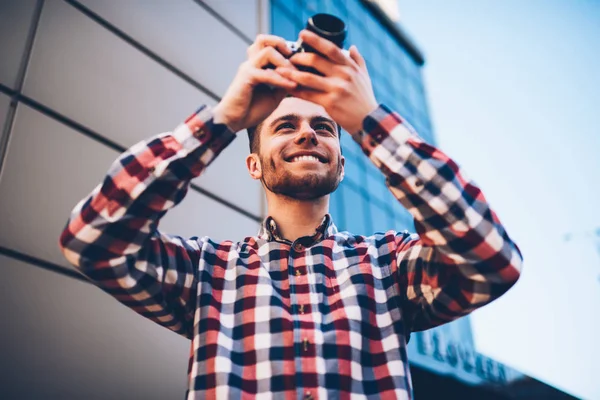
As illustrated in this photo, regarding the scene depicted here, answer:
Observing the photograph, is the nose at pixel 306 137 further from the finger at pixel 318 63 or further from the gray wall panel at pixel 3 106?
the gray wall panel at pixel 3 106

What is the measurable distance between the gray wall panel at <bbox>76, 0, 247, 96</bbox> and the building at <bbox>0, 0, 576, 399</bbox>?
0.01 m

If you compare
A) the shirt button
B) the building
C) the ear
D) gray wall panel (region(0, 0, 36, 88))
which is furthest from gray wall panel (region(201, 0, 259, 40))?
the shirt button

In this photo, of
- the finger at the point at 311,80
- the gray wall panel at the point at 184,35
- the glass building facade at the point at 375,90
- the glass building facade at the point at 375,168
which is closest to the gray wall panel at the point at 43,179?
the gray wall panel at the point at 184,35

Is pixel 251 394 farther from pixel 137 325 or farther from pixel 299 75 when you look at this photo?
pixel 137 325

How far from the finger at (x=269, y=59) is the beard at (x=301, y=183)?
0.50m

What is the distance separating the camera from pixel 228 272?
1690 millimetres

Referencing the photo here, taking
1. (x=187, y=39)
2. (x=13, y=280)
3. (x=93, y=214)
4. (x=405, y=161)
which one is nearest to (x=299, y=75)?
(x=405, y=161)

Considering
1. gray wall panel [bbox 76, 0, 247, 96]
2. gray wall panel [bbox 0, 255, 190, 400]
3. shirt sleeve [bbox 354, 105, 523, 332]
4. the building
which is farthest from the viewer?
gray wall panel [bbox 76, 0, 247, 96]

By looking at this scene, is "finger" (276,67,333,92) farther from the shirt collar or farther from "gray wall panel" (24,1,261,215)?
Result: "gray wall panel" (24,1,261,215)

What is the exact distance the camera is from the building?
2.55m

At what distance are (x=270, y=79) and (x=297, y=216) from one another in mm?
679

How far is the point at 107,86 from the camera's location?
336 centimetres

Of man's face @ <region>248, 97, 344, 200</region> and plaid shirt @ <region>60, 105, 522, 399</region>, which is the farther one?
man's face @ <region>248, 97, 344, 200</region>

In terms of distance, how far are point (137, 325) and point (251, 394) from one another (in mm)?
1794
